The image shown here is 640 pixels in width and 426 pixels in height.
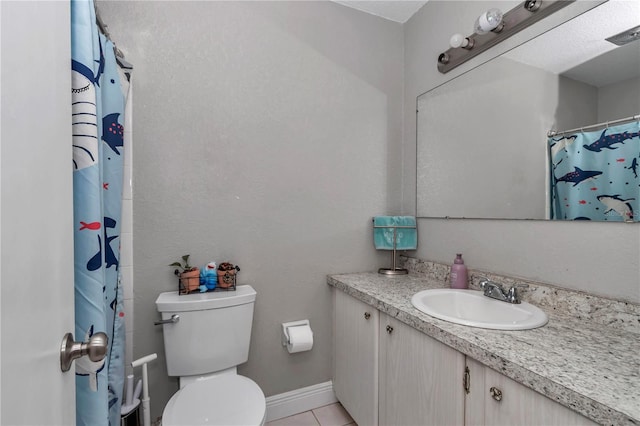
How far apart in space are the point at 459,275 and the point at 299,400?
1151mm

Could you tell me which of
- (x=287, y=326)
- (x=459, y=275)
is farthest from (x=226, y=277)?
(x=459, y=275)

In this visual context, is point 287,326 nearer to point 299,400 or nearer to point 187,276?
point 299,400

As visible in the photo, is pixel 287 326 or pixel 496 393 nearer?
pixel 496 393

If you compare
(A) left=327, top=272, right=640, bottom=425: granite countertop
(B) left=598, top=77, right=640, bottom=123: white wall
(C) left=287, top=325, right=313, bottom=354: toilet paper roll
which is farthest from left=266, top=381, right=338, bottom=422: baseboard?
(B) left=598, top=77, right=640, bottom=123: white wall

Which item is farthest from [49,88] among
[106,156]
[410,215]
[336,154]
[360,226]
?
[410,215]

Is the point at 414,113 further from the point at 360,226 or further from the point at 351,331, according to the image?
the point at 351,331

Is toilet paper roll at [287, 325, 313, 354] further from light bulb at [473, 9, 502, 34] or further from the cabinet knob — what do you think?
light bulb at [473, 9, 502, 34]

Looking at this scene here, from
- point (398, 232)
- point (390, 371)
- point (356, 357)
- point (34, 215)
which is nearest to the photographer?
point (34, 215)

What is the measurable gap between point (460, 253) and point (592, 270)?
56 centimetres

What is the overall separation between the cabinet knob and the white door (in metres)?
0.98

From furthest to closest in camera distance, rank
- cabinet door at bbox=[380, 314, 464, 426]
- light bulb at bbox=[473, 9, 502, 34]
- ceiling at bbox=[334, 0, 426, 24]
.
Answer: ceiling at bbox=[334, 0, 426, 24]
light bulb at bbox=[473, 9, 502, 34]
cabinet door at bbox=[380, 314, 464, 426]

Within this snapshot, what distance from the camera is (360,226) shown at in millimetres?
1862

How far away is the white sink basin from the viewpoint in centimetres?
99

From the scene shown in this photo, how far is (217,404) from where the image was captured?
113cm
